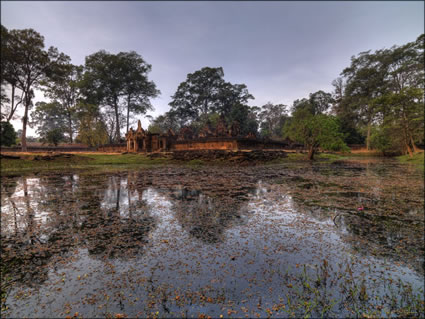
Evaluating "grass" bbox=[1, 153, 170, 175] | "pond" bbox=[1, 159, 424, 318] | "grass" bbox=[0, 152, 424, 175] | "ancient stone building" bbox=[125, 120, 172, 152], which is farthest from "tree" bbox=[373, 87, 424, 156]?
"ancient stone building" bbox=[125, 120, 172, 152]

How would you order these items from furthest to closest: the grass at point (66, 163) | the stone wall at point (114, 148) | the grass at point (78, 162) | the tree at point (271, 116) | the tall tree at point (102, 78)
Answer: the tree at point (271, 116)
the tall tree at point (102, 78)
the stone wall at point (114, 148)
the grass at point (78, 162)
the grass at point (66, 163)

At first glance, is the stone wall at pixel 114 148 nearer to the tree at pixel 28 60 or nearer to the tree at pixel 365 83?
the tree at pixel 28 60

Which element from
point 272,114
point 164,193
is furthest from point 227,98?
point 164,193

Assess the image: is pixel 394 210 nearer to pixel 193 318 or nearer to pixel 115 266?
pixel 193 318

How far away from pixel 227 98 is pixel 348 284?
73.8m

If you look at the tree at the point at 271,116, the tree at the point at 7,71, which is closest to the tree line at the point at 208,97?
the tree at the point at 7,71

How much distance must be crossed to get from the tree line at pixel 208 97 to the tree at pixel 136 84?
0.84 feet

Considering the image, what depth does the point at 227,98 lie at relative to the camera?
240 ft

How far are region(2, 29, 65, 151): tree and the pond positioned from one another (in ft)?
117

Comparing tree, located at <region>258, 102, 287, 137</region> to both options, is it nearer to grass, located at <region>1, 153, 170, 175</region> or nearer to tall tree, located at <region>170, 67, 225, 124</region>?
tall tree, located at <region>170, 67, 225, 124</region>

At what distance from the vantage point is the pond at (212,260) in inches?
99.7

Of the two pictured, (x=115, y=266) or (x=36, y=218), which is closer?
(x=115, y=266)

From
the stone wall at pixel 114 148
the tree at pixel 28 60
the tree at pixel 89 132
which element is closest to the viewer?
the tree at pixel 28 60

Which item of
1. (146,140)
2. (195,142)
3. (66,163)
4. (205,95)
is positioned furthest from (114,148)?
(205,95)
